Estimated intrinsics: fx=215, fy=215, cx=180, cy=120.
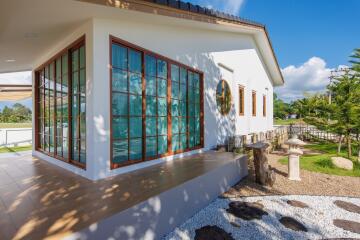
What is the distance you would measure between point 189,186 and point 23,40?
15.2 ft

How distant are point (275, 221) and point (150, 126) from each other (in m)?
3.16

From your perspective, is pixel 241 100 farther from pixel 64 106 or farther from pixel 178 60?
pixel 64 106

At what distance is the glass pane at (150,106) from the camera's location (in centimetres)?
501

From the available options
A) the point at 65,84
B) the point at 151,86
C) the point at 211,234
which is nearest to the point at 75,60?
the point at 65,84

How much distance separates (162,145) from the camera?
5.47m

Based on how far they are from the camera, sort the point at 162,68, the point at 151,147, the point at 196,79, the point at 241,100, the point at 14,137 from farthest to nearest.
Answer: the point at 14,137
the point at 241,100
the point at 196,79
the point at 162,68
the point at 151,147

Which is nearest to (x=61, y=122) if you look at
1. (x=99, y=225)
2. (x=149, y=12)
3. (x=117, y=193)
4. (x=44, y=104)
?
(x=44, y=104)

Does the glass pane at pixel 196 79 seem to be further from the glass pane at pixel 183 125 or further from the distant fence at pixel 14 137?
the distant fence at pixel 14 137

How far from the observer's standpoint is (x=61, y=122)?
5.19 metres

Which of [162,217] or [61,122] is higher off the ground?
[61,122]

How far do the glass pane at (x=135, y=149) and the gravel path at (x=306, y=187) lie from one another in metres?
2.15

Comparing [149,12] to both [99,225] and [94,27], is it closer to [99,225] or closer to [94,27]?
[94,27]

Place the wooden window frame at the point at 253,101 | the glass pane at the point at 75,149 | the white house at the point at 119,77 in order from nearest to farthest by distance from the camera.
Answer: the white house at the point at 119,77
the glass pane at the point at 75,149
the wooden window frame at the point at 253,101

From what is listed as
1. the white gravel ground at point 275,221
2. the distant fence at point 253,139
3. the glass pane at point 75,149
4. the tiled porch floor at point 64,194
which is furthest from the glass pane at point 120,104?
the distant fence at point 253,139
